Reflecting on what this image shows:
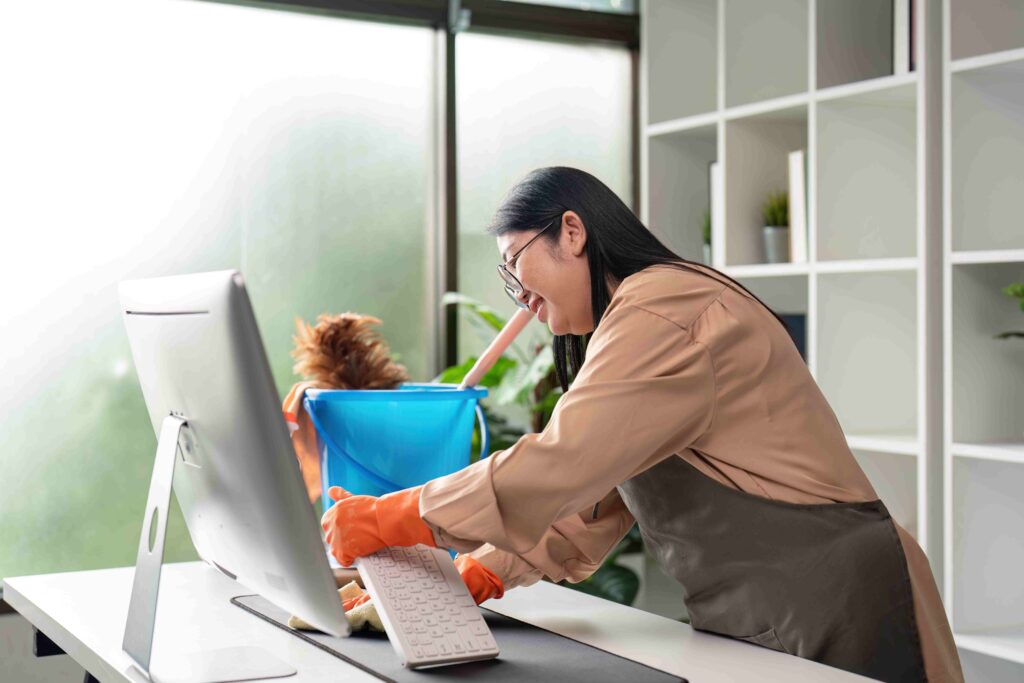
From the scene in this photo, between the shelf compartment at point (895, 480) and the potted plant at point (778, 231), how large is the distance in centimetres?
55

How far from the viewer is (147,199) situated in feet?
9.56

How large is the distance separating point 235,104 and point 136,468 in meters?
0.98

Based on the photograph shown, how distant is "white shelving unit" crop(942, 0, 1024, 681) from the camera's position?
235 centimetres

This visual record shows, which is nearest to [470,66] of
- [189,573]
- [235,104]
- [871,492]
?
[235,104]

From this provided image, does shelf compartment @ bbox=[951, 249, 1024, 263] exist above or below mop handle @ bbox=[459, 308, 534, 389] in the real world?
above

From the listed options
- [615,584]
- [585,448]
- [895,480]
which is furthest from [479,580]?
[615,584]

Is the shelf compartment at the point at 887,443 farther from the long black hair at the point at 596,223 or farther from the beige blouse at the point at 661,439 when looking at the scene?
the long black hair at the point at 596,223

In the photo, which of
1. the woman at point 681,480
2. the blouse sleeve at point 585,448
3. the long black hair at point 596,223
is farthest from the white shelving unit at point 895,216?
the blouse sleeve at point 585,448

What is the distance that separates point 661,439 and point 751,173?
5.88 feet

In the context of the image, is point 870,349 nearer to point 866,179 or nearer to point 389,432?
point 866,179

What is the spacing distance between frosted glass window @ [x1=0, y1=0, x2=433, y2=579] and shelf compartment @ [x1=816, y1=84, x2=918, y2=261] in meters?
1.18

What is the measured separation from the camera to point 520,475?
1.29 m

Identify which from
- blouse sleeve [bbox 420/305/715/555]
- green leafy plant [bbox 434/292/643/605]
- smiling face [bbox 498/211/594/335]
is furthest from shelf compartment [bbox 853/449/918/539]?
blouse sleeve [bbox 420/305/715/555]

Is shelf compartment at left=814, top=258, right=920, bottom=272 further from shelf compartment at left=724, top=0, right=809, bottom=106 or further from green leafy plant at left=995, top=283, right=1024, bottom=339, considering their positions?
shelf compartment at left=724, top=0, right=809, bottom=106
